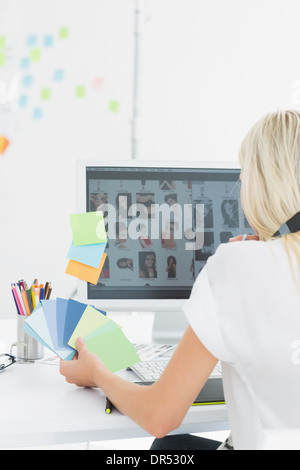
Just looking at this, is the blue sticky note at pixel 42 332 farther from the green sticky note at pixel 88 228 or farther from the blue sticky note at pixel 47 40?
the blue sticky note at pixel 47 40

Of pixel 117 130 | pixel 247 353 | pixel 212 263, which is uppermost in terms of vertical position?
pixel 117 130

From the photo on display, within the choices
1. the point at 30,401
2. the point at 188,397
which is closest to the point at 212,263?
the point at 188,397

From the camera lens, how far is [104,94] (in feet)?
8.95

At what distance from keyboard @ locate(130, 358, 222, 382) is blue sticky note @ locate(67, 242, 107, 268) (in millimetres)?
255

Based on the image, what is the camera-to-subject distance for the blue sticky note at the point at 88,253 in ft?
3.97

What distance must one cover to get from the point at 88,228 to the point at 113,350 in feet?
1.02

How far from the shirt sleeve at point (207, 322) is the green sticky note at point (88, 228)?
513mm

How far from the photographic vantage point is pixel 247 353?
744 mm

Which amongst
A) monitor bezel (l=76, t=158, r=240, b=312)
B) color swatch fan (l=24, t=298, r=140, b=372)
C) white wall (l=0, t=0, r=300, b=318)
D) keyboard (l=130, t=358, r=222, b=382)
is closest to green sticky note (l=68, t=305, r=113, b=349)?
color swatch fan (l=24, t=298, r=140, b=372)

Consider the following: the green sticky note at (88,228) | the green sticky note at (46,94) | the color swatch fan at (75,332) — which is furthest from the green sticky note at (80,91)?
the color swatch fan at (75,332)

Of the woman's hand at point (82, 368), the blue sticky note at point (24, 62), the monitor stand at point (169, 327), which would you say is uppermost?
the blue sticky note at point (24, 62)

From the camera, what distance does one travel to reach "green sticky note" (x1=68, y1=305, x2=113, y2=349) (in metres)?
1.04

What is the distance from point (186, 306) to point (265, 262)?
126 millimetres
